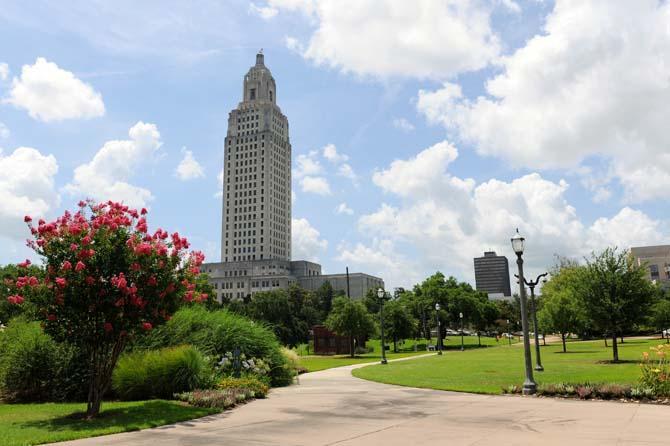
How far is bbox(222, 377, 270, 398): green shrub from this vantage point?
16759mm

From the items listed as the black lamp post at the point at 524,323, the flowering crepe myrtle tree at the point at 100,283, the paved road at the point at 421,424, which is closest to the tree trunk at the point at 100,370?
the flowering crepe myrtle tree at the point at 100,283

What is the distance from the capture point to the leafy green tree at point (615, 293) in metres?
30.0

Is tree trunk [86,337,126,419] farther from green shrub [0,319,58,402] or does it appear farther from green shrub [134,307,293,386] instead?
green shrub [134,307,293,386]

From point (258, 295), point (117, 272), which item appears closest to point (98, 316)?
point (117, 272)

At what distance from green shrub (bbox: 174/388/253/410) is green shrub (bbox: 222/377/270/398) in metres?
0.58

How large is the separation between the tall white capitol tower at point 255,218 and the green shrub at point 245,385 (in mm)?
161601

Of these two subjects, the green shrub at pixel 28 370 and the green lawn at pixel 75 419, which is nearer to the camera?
the green lawn at pixel 75 419

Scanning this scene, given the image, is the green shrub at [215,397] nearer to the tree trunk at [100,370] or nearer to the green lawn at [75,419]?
the green lawn at [75,419]

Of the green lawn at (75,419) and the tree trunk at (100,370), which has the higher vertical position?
the tree trunk at (100,370)

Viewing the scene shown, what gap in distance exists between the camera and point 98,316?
1327 cm

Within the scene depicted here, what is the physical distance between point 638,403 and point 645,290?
1968cm

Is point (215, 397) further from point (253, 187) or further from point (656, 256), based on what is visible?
point (656, 256)

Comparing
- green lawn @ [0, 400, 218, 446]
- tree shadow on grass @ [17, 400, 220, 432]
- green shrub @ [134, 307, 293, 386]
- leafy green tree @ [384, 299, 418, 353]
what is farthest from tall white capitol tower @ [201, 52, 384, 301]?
tree shadow on grass @ [17, 400, 220, 432]

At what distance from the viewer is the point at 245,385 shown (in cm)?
1692
